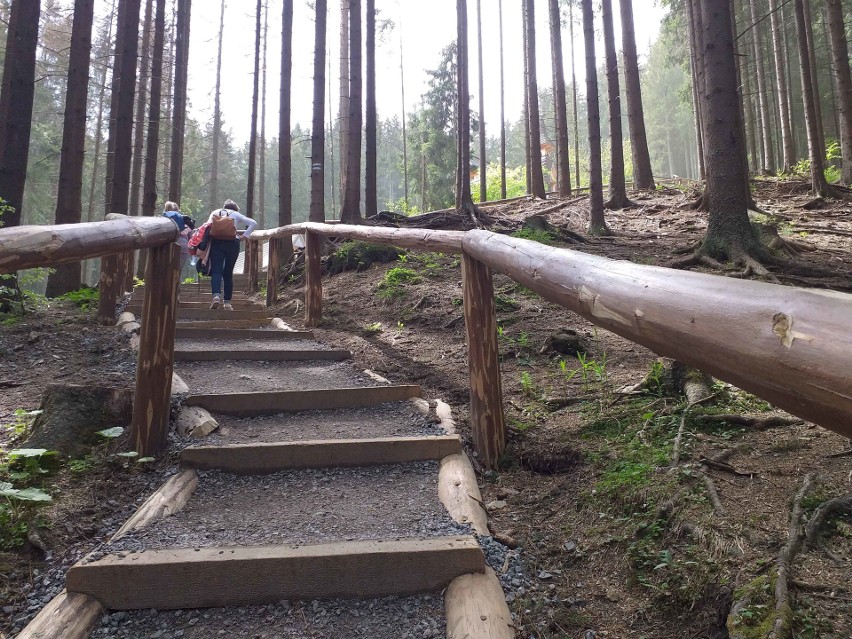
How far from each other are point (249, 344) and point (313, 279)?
4.13ft

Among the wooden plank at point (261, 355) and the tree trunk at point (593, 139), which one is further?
the tree trunk at point (593, 139)

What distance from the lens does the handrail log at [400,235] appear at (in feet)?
13.0

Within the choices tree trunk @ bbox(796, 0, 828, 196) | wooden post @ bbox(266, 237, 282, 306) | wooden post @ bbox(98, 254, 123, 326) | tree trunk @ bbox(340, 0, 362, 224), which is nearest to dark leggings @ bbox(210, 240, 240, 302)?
wooden post @ bbox(266, 237, 282, 306)

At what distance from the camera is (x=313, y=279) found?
6.75 m

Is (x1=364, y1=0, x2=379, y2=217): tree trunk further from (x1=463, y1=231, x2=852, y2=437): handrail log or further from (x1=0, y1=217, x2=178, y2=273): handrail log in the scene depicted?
(x1=463, y1=231, x2=852, y2=437): handrail log

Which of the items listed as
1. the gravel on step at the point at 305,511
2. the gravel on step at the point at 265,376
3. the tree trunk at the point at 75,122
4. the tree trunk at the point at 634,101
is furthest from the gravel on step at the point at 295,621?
the tree trunk at the point at 634,101

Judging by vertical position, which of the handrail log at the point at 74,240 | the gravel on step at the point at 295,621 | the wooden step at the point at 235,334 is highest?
the handrail log at the point at 74,240

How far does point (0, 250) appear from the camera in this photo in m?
2.04

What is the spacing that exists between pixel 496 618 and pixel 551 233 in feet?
26.2

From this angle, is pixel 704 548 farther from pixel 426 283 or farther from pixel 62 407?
pixel 426 283

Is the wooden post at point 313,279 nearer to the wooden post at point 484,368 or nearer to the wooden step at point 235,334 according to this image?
the wooden step at point 235,334

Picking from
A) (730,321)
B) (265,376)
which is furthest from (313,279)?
(730,321)

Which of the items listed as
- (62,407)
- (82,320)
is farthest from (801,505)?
(82,320)

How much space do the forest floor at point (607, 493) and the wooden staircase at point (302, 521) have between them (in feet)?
0.71
